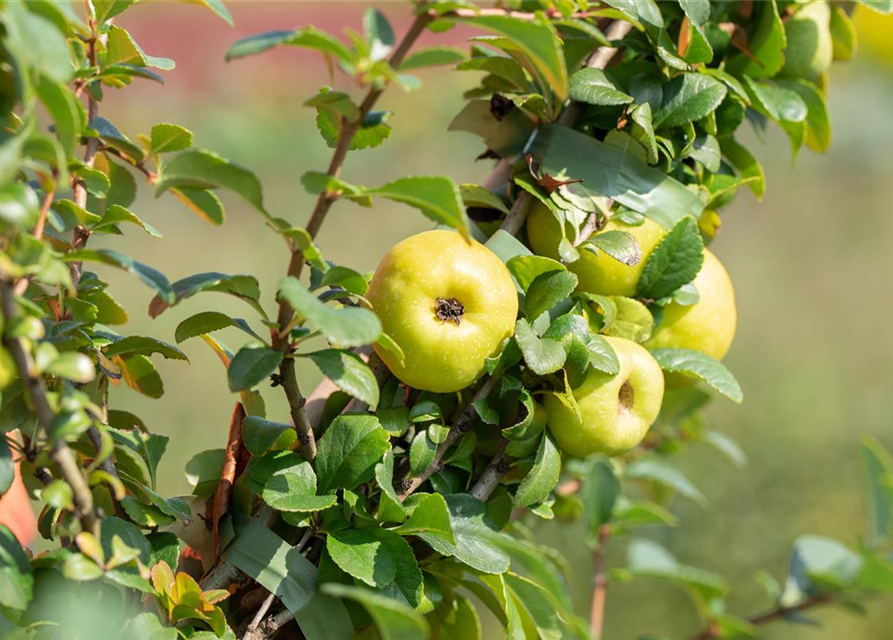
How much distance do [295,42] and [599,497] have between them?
49cm

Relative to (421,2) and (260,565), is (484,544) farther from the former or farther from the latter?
(421,2)

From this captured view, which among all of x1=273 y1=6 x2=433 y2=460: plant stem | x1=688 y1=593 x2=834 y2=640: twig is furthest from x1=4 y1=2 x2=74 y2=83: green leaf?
x1=688 y1=593 x2=834 y2=640: twig

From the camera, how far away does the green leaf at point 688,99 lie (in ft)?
1.69

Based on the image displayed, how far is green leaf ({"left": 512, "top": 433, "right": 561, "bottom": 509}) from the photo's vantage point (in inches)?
18.1

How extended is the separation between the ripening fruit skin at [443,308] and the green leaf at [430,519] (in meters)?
0.06

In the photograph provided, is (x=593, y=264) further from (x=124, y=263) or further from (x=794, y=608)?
(x=794, y=608)

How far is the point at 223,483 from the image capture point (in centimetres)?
47

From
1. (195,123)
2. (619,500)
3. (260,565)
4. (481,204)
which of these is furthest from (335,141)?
(195,123)

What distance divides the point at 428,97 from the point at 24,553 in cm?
543

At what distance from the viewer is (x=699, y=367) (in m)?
0.54

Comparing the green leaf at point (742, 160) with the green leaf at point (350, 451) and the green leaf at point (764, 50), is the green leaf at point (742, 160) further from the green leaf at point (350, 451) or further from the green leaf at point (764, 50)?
the green leaf at point (350, 451)

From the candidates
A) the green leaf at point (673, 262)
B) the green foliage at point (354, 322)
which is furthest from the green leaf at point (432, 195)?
the green leaf at point (673, 262)

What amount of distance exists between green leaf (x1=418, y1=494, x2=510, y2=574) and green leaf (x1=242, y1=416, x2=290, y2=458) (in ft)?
0.23

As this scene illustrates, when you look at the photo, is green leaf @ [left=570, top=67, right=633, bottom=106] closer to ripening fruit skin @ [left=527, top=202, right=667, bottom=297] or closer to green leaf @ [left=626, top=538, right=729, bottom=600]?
ripening fruit skin @ [left=527, top=202, right=667, bottom=297]
